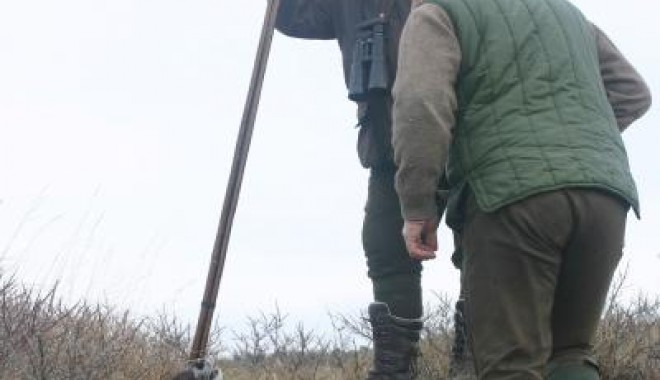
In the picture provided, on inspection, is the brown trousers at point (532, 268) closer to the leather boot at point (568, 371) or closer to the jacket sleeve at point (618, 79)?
the leather boot at point (568, 371)

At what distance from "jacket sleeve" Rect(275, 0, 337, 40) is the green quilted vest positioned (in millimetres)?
1386

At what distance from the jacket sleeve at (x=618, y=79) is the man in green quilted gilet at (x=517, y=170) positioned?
301mm

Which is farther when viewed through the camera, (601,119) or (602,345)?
(602,345)

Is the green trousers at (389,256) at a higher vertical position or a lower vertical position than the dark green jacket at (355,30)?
lower

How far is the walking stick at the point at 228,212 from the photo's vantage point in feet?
11.9

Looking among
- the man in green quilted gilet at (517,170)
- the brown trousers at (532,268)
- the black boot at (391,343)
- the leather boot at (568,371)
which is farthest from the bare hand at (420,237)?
the black boot at (391,343)

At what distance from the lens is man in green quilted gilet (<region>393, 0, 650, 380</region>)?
2.54 metres

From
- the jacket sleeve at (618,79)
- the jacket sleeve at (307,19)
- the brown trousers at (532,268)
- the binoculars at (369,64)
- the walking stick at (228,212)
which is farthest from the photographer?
the jacket sleeve at (307,19)

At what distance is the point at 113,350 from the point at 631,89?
2584mm

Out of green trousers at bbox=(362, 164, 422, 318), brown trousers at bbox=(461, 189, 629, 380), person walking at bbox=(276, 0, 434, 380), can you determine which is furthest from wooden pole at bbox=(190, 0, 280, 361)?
brown trousers at bbox=(461, 189, 629, 380)

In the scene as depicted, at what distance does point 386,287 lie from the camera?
3.72 meters

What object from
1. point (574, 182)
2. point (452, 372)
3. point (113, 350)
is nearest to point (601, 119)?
point (574, 182)

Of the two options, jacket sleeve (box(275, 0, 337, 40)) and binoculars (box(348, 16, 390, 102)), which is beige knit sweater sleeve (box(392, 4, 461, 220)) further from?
jacket sleeve (box(275, 0, 337, 40))

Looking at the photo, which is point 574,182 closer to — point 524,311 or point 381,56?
point 524,311
